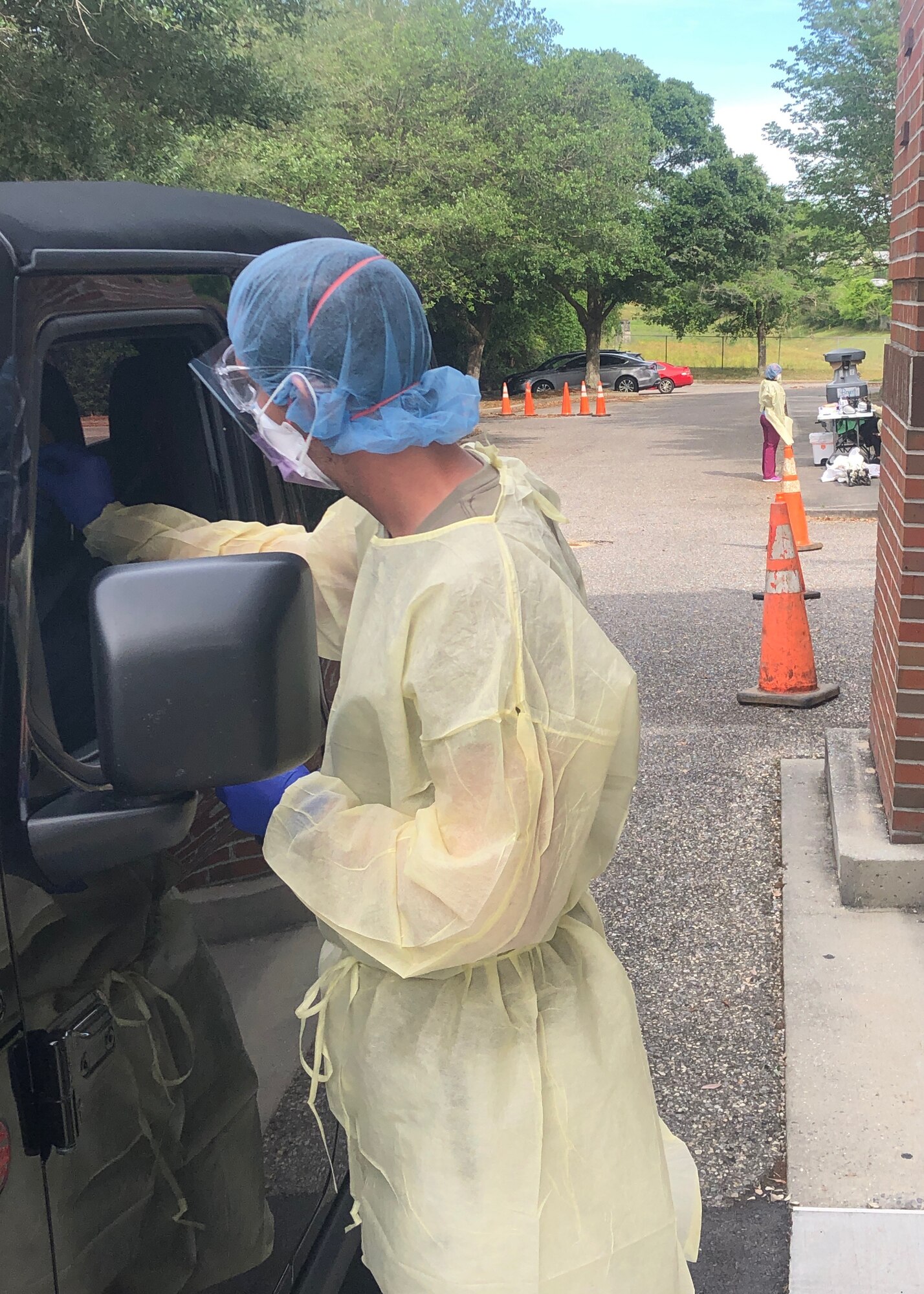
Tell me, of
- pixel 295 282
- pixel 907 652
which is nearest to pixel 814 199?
pixel 907 652

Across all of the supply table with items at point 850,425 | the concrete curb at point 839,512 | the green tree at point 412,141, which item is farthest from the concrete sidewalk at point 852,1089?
the green tree at point 412,141

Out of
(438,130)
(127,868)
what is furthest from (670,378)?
(127,868)

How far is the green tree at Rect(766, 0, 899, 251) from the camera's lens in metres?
28.7

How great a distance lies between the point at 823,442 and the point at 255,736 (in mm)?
17366

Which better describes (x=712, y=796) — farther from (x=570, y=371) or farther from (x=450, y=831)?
(x=570, y=371)

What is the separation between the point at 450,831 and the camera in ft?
5.17

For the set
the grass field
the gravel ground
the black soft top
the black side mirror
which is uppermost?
the black soft top

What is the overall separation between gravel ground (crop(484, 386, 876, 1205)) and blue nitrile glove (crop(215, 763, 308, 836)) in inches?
72.5

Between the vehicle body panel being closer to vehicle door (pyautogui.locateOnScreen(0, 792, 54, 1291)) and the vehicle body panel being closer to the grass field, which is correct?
the grass field

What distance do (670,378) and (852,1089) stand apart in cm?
4088

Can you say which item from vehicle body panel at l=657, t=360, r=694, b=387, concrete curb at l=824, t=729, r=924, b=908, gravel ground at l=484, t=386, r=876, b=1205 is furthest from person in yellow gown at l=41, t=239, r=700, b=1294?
vehicle body panel at l=657, t=360, r=694, b=387

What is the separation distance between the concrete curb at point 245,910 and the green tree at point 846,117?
30243 millimetres

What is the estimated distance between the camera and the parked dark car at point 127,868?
1316 millimetres

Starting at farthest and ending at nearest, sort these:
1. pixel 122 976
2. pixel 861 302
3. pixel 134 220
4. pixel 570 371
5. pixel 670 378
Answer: pixel 861 302, pixel 670 378, pixel 570 371, pixel 134 220, pixel 122 976
